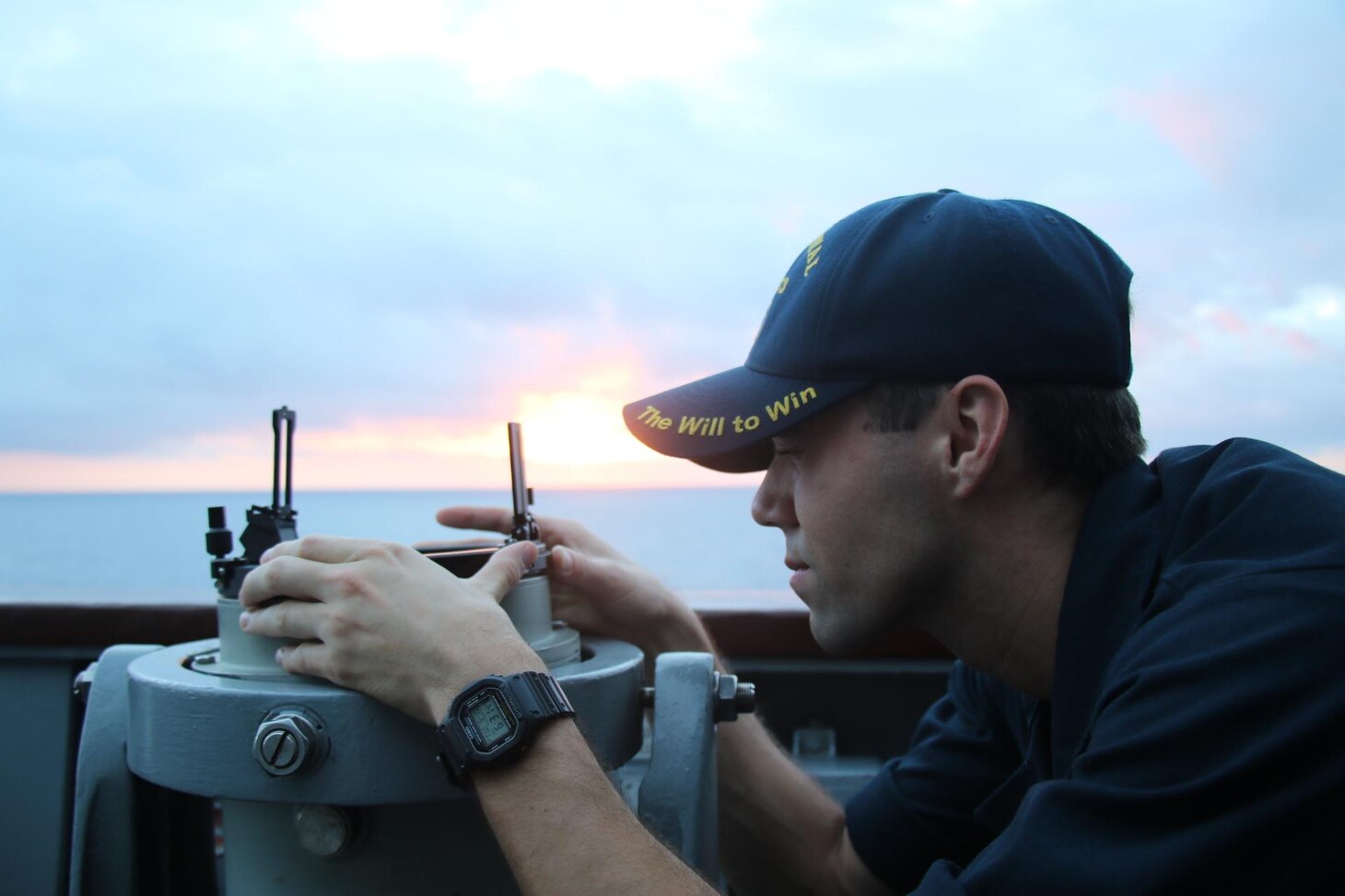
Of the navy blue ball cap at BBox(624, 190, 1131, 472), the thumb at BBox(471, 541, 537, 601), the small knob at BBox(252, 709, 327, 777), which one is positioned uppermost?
the navy blue ball cap at BBox(624, 190, 1131, 472)

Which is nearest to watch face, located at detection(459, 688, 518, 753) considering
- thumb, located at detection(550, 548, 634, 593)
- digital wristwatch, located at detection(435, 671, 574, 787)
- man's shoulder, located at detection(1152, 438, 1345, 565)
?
digital wristwatch, located at detection(435, 671, 574, 787)

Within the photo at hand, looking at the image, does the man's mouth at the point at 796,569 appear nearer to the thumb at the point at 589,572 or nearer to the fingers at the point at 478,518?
the thumb at the point at 589,572

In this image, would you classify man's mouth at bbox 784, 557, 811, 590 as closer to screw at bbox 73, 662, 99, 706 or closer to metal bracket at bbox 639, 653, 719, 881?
metal bracket at bbox 639, 653, 719, 881

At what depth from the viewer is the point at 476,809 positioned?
3.97 ft

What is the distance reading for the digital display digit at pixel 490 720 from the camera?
1.07 m

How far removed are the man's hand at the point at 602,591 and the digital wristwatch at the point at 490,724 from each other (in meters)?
0.55

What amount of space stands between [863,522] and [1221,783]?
524 mm

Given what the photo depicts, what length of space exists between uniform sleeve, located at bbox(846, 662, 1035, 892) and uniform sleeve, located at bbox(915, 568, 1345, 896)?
706 mm

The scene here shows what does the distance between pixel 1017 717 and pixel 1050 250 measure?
2.24 ft

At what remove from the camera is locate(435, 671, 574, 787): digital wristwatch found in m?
1.07

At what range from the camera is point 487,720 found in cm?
108

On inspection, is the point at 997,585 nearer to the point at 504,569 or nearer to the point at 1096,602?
the point at 1096,602

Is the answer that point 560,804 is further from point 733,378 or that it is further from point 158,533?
point 158,533

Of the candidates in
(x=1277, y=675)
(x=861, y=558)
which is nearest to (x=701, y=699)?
(x=861, y=558)
